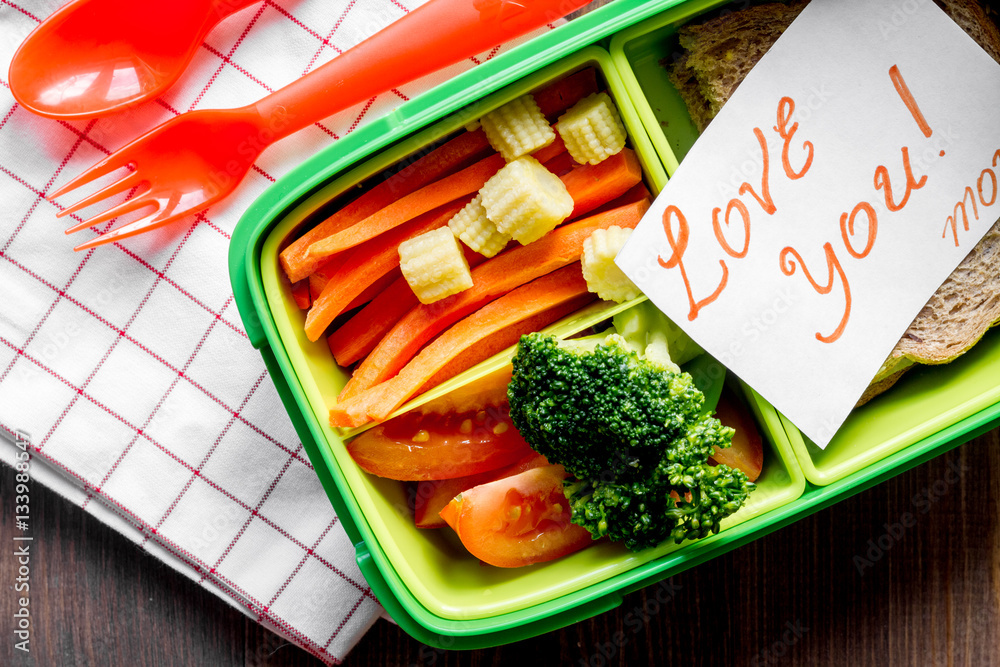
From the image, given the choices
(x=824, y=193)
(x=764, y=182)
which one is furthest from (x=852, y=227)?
(x=764, y=182)

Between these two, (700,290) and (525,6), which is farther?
(525,6)

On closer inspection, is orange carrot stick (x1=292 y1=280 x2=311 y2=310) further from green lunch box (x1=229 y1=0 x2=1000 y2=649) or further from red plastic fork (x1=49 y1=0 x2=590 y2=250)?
red plastic fork (x1=49 y1=0 x2=590 y2=250)

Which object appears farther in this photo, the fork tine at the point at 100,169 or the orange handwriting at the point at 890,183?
the fork tine at the point at 100,169

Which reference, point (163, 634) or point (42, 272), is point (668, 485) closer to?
point (163, 634)

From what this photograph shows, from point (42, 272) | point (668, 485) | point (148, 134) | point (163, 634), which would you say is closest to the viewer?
point (668, 485)

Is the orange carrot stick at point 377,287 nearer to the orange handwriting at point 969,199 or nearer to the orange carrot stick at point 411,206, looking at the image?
the orange carrot stick at point 411,206

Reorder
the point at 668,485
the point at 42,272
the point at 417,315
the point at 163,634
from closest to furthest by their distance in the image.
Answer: the point at 668,485 < the point at 417,315 < the point at 42,272 < the point at 163,634

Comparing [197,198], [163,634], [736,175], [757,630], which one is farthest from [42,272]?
[757,630]

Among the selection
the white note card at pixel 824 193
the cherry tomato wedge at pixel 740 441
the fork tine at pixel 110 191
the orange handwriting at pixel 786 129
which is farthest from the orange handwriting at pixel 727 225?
the fork tine at pixel 110 191
